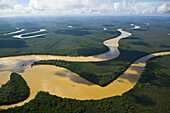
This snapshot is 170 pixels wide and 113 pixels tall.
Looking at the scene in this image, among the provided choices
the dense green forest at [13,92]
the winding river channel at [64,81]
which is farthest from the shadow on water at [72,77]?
the dense green forest at [13,92]

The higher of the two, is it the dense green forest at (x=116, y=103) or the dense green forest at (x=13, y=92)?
the dense green forest at (x=13, y=92)

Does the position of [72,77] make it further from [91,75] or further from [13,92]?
[13,92]

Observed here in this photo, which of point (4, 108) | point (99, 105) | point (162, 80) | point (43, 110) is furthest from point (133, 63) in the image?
point (4, 108)

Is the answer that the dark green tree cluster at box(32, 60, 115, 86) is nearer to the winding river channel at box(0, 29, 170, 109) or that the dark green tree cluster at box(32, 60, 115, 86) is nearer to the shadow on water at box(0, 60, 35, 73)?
the winding river channel at box(0, 29, 170, 109)

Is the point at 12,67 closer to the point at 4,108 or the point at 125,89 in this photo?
the point at 4,108

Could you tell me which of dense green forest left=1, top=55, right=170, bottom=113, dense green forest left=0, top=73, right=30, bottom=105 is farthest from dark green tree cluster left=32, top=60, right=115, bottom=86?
dense green forest left=0, top=73, right=30, bottom=105

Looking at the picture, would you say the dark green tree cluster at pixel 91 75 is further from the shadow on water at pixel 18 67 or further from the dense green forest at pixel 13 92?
the dense green forest at pixel 13 92

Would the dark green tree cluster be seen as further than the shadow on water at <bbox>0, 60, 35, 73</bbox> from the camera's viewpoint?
No

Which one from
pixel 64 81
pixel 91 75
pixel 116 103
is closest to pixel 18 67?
pixel 64 81
